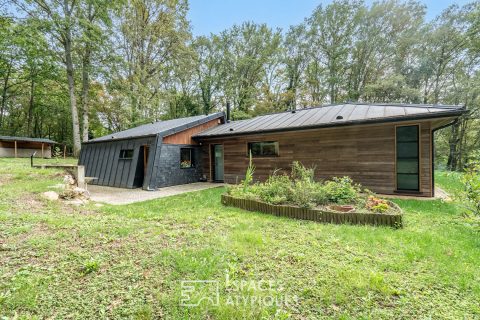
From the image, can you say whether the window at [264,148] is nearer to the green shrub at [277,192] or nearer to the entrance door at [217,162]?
the entrance door at [217,162]

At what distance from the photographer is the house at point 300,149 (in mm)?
6047

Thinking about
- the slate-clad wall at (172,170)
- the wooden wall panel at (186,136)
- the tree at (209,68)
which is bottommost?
the slate-clad wall at (172,170)

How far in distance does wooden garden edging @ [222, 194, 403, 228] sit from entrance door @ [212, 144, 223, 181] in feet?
17.0

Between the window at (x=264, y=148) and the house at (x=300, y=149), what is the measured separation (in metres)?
0.04

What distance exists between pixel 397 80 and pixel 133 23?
20.6 metres

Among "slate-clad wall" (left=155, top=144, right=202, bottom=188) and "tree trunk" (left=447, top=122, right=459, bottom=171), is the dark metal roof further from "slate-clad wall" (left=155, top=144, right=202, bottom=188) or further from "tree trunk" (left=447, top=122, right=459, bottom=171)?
"tree trunk" (left=447, top=122, right=459, bottom=171)

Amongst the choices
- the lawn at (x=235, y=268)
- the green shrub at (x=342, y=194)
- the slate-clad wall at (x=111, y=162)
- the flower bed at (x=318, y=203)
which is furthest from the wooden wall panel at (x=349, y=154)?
the slate-clad wall at (x=111, y=162)

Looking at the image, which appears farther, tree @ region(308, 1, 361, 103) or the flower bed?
tree @ region(308, 1, 361, 103)

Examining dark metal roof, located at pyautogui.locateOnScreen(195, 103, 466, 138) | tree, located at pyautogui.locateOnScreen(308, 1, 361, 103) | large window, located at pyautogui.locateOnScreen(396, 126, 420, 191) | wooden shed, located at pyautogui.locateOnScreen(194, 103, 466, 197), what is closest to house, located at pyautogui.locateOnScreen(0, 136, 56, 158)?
dark metal roof, located at pyautogui.locateOnScreen(195, 103, 466, 138)

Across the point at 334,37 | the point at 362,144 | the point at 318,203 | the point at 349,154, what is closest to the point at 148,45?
the point at 334,37

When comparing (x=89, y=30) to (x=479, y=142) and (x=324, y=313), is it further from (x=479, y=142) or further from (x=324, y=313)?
(x=479, y=142)

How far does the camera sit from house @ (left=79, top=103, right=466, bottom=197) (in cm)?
605

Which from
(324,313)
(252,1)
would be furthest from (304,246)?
(252,1)

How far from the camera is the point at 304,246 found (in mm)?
3000
